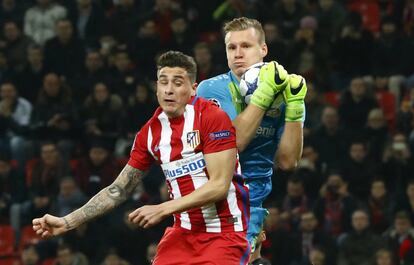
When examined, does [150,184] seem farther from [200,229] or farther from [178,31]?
[200,229]

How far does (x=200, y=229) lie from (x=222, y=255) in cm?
22

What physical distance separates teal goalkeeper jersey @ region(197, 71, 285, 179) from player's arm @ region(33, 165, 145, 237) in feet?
2.51

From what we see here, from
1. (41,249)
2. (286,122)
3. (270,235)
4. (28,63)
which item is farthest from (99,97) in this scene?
(286,122)

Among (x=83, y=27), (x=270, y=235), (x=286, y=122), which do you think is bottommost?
(x=270, y=235)

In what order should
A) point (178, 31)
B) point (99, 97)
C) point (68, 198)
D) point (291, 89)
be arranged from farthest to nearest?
point (178, 31)
point (99, 97)
point (68, 198)
point (291, 89)

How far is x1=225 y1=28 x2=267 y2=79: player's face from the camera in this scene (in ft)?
23.3


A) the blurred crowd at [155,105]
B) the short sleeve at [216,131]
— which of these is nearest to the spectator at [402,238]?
the blurred crowd at [155,105]

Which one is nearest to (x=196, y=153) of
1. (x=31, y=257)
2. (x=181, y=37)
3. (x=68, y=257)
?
(x=68, y=257)

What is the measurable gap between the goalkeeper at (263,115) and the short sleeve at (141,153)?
576 millimetres

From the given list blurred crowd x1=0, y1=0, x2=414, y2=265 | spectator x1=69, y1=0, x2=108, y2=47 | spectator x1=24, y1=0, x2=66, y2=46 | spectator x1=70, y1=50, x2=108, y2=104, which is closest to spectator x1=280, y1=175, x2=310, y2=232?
blurred crowd x1=0, y1=0, x2=414, y2=265

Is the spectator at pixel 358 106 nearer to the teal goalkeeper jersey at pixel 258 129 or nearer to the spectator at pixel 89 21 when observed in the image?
the spectator at pixel 89 21

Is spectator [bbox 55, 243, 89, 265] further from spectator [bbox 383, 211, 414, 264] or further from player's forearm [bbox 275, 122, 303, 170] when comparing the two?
player's forearm [bbox 275, 122, 303, 170]

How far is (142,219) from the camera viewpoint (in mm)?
6027

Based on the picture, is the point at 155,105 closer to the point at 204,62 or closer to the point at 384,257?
the point at 204,62
